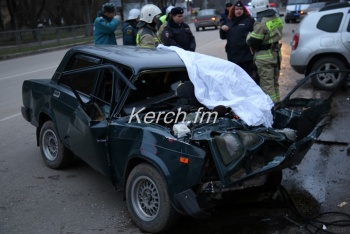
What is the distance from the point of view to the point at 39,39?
25172mm

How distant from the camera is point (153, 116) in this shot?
4.14m

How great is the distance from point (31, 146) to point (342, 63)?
21.7ft

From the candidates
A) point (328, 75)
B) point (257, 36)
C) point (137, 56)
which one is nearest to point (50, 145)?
point (137, 56)

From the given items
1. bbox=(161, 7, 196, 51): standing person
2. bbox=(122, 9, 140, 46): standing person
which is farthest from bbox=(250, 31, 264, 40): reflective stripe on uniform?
bbox=(122, 9, 140, 46): standing person

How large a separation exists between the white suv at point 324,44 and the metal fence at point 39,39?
652 inches

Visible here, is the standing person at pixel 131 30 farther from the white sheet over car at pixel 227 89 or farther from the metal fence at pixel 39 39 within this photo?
the metal fence at pixel 39 39

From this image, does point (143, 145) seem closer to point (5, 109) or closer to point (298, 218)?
point (298, 218)

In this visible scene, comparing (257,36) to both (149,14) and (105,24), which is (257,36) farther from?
(105,24)

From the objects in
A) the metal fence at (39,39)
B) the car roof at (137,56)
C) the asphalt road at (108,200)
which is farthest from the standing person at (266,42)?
the metal fence at (39,39)

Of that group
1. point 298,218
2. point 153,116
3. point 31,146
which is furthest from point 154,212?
point 31,146

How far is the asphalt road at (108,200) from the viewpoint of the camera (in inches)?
155

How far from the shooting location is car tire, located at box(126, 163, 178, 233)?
3.58 m
